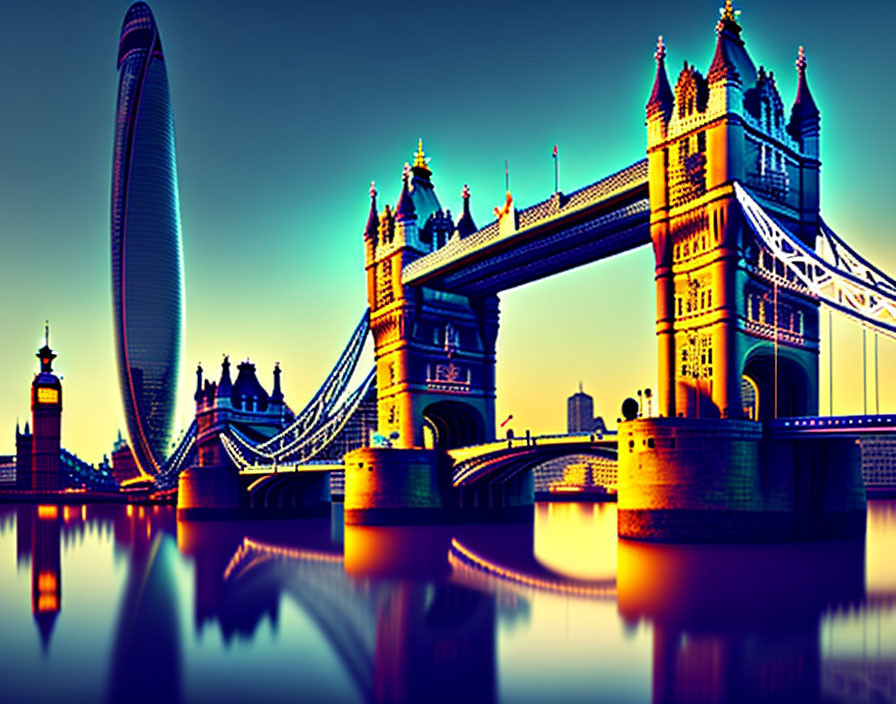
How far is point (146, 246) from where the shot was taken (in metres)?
158

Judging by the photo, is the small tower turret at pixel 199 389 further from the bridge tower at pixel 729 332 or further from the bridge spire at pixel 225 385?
the bridge tower at pixel 729 332

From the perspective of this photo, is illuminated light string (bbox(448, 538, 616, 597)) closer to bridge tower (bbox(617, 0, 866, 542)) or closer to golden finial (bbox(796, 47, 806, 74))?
bridge tower (bbox(617, 0, 866, 542))

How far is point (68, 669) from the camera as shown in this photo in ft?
65.6

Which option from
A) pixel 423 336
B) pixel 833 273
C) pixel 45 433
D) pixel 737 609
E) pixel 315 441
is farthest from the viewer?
pixel 45 433

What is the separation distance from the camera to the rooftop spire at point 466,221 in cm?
6711

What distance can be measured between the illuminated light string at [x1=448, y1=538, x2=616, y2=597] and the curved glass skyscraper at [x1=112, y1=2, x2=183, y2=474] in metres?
131

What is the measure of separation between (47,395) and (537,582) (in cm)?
18863

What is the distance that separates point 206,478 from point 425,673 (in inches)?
2640

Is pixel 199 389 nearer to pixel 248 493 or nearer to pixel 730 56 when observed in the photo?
pixel 248 493

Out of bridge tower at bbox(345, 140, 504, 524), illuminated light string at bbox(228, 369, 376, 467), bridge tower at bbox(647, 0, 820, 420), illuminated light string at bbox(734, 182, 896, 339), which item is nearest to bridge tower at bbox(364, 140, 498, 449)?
bridge tower at bbox(345, 140, 504, 524)

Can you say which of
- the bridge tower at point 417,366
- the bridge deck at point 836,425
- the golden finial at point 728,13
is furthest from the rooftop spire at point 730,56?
the bridge tower at point 417,366

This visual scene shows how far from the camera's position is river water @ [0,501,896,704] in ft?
58.6

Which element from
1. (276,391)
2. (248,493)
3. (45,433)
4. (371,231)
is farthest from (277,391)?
(45,433)

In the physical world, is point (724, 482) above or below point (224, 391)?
below
